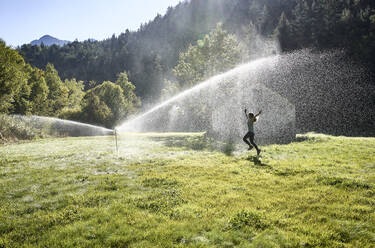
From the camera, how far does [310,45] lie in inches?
2418

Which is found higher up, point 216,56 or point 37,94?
point 216,56

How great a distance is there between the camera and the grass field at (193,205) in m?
5.53

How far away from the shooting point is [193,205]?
7.33 m

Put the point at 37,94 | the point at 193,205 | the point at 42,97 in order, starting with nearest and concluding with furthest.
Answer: the point at 193,205 < the point at 37,94 < the point at 42,97

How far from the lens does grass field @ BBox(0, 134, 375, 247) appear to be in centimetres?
553

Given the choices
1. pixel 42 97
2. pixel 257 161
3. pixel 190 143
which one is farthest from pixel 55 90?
pixel 257 161

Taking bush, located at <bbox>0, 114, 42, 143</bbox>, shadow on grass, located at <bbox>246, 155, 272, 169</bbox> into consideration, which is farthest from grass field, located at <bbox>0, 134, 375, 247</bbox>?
bush, located at <bbox>0, 114, 42, 143</bbox>

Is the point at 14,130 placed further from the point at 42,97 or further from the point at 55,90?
the point at 55,90

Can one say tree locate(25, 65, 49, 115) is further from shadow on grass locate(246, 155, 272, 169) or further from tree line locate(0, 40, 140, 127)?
shadow on grass locate(246, 155, 272, 169)

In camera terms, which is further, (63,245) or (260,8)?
(260,8)

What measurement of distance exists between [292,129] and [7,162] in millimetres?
24924

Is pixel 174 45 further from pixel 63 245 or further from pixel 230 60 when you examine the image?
pixel 63 245

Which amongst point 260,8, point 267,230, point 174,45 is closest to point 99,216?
point 267,230

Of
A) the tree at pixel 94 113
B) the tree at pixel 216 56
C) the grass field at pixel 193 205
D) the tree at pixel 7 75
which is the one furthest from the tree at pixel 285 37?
the tree at pixel 7 75
